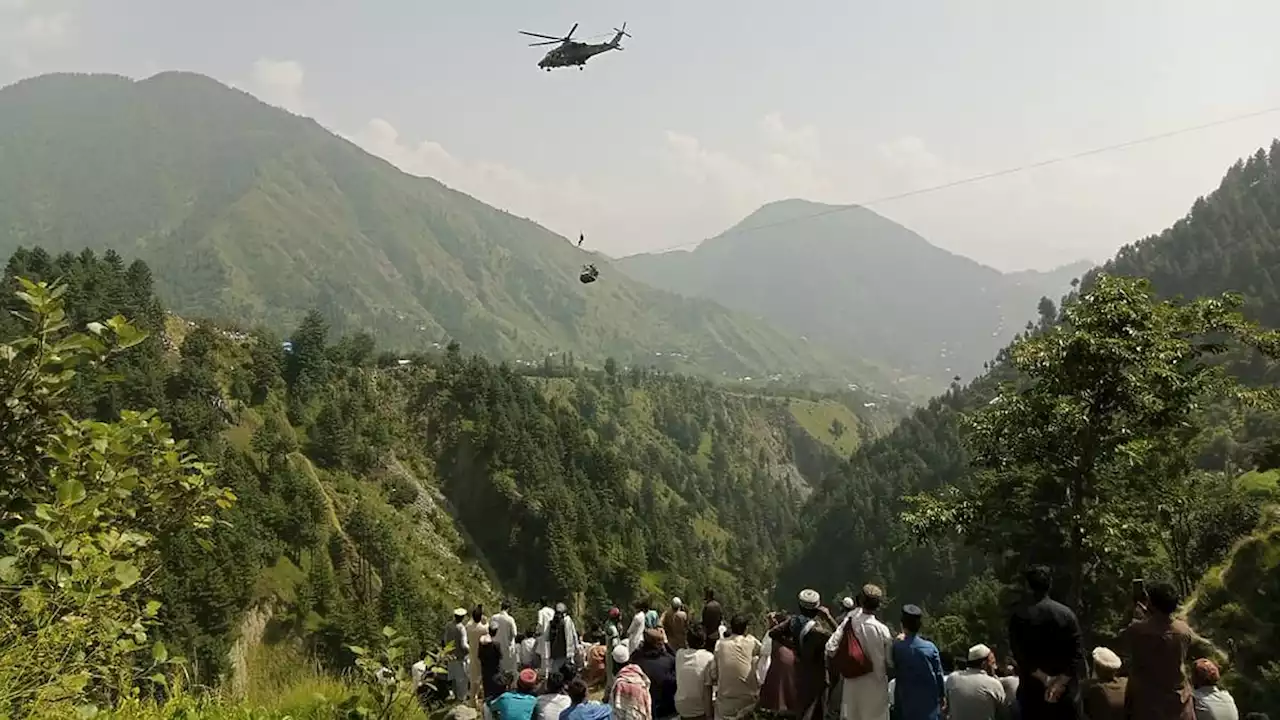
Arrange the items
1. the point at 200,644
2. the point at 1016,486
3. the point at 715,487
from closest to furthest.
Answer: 1. the point at 1016,486
2. the point at 200,644
3. the point at 715,487

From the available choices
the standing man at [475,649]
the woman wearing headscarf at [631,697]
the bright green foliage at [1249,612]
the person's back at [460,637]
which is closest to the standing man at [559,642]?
the standing man at [475,649]

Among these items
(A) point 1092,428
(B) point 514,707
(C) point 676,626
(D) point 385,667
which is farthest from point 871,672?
(A) point 1092,428

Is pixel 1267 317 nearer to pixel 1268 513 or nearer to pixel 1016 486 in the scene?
pixel 1268 513

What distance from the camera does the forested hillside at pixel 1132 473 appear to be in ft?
→ 49.3

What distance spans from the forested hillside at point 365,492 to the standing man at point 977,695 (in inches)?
1678

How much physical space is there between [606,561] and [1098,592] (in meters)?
74.8

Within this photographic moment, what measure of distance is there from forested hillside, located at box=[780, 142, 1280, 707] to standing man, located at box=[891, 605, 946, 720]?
7.62 metres

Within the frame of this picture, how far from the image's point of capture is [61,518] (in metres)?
3.32

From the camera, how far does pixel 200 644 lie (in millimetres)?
51375

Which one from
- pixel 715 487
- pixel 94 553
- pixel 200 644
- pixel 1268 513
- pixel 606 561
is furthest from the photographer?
pixel 715 487

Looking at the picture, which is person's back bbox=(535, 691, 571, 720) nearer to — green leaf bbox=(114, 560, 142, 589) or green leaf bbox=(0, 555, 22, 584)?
green leaf bbox=(114, 560, 142, 589)

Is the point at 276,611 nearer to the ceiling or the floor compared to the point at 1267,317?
nearer to the floor

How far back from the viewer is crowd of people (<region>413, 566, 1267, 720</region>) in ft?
19.2

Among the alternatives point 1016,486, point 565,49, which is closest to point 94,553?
point 565,49
